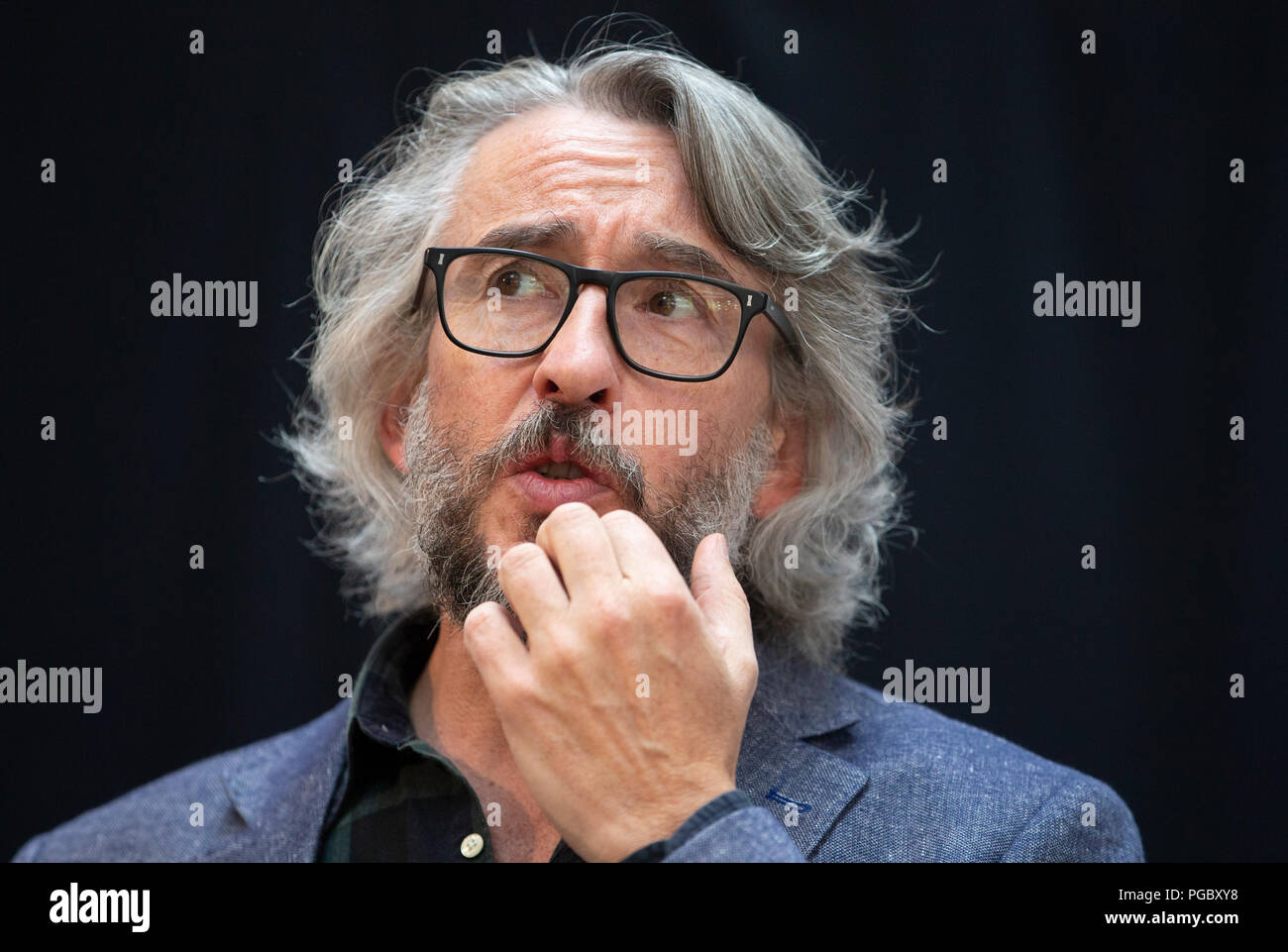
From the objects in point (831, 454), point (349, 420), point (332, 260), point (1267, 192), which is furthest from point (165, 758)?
point (1267, 192)

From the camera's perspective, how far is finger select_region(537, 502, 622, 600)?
142 centimetres

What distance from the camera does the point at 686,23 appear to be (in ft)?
8.04

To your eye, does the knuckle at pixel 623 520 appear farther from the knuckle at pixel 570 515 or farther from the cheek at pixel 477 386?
the cheek at pixel 477 386

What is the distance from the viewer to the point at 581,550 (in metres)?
1.44

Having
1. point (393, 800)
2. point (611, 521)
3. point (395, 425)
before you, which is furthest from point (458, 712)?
point (611, 521)

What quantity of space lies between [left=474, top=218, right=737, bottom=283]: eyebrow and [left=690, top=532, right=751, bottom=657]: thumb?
0.51m

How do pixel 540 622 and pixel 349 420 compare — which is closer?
pixel 540 622

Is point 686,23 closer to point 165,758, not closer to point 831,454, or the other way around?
point 831,454

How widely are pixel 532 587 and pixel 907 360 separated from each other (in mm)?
1401

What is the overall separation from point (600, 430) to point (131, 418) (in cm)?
139

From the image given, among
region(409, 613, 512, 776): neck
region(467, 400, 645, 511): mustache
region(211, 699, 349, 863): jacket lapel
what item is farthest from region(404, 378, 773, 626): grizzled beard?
region(211, 699, 349, 863): jacket lapel

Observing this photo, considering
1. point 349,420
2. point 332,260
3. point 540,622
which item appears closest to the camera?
point 540,622

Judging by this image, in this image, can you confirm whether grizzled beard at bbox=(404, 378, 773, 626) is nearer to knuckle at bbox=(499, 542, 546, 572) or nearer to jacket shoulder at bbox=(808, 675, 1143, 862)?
knuckle at bbox=(499, 542, 546, 572)

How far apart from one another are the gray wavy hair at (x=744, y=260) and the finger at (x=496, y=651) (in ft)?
1.71
